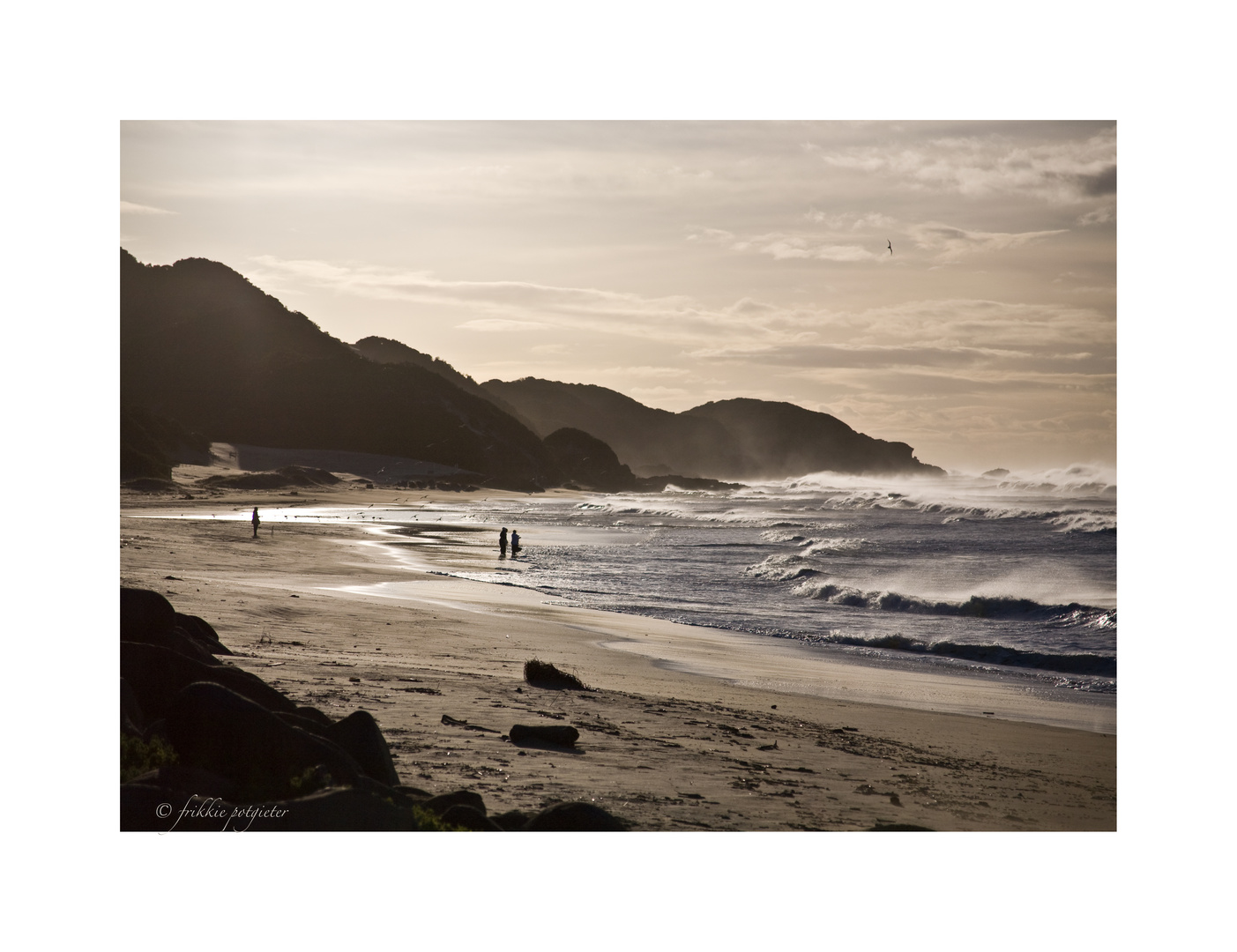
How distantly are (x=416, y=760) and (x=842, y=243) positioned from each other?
5676 millimetres

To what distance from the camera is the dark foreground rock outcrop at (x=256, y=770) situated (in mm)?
4949

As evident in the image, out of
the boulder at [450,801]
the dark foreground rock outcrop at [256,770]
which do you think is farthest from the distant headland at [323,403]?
the boulder at [450,801]

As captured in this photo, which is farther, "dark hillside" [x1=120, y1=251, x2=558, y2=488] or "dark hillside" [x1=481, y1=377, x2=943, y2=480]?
"dark hillside" [x1=481, y1=377, x2=943, y2=480]

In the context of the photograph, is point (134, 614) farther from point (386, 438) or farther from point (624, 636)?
point (386, 438)

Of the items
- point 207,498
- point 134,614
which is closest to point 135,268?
point 134,614

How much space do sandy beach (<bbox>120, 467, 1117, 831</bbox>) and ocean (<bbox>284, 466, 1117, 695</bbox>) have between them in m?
1.41

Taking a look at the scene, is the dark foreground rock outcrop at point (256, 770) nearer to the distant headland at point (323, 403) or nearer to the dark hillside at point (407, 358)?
the distant headland at point (323, 403)

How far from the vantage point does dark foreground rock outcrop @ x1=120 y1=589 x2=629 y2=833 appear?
4.95 metres

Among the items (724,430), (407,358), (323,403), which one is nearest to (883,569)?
(724,430)

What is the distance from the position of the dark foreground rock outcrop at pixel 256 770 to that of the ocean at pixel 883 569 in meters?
5.90

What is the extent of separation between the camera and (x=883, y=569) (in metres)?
19.9

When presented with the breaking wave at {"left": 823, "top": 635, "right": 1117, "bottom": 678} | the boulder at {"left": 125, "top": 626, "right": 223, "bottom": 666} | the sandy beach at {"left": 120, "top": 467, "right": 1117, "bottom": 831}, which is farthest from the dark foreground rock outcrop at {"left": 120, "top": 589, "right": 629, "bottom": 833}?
the breaking wave at {"left": 823, "top": 635, "right": 1117, "bottom": 678}

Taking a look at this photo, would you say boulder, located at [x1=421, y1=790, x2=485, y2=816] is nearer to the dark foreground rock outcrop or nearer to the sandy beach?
the dark foreground rock outcrop

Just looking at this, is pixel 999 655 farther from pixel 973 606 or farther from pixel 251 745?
pixel 251 745
